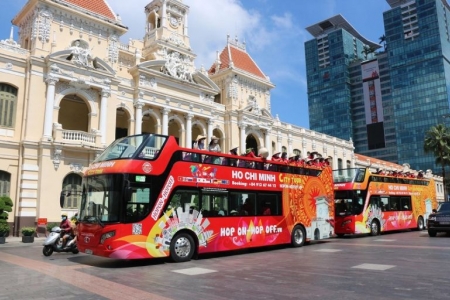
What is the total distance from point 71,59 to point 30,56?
2640 millimetres

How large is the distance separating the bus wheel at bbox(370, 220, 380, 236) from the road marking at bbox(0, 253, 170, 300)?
1714 cm

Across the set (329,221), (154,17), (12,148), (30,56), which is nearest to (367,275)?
(329,221)

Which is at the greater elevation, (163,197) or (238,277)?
(163,197)

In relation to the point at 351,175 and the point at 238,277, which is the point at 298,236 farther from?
the point at 238,277

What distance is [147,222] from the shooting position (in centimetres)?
1096

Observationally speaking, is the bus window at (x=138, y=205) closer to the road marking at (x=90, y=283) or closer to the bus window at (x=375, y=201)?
the road marking at (x=90, y=283)

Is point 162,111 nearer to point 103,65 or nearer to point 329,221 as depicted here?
point 103,65

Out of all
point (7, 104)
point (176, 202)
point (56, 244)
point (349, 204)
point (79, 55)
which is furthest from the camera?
point (79, 55)

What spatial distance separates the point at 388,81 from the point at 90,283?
12848cm

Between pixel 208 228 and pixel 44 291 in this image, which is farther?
pixel 208 228

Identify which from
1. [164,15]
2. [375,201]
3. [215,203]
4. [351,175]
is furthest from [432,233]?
[164,15]

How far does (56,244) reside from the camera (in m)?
13.9

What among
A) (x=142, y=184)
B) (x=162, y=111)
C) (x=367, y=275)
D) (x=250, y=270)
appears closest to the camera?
(x=367, y=275)

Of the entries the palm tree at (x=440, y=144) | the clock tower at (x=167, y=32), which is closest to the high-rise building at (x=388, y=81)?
the palm tree at (x=440, y=144)
